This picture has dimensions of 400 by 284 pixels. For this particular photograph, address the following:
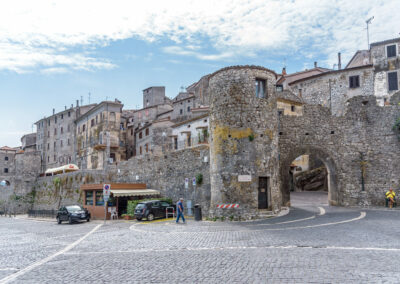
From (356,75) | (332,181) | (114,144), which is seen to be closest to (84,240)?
(332,181)

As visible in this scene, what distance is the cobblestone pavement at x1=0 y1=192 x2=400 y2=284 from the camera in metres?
7.86

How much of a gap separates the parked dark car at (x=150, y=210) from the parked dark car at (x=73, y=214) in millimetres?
5159

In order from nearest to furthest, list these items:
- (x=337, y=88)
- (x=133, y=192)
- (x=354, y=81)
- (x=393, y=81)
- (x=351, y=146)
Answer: (x=351, y=146) < (x=133, y=192) < (x=393, y=81) < (x=354, y=81) < (x=337, y=88)

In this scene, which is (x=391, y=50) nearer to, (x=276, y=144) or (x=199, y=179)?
(x=276, y=144)

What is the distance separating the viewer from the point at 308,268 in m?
8.16

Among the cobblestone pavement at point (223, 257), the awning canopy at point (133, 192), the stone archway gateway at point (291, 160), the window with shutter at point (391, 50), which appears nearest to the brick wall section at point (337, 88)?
the window with shutter at point (391, 50)

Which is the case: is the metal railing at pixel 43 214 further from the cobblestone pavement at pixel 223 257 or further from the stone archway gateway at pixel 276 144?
the stone archway gateway at pixel 276 144

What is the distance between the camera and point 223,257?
9891 millimetres

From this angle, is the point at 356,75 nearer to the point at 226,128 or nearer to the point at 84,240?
the point at 226,128

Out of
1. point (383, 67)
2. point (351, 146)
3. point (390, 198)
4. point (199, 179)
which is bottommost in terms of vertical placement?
point (390, 198)

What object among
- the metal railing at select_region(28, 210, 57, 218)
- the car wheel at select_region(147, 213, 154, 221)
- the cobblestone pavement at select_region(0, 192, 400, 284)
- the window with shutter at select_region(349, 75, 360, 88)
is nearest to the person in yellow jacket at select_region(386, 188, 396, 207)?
the cobblestone pavement at select_region(0, 192, 400, 284)

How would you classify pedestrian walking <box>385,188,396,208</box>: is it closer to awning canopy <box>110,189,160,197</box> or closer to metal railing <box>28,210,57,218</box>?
awning canopy <box>110,189,160,197</box>

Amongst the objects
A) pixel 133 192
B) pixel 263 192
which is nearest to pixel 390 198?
pixel 263 192

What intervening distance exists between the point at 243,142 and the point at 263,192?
132 inches
